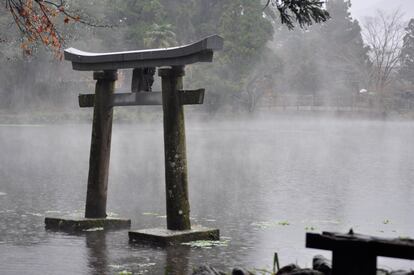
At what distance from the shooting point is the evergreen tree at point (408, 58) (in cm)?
8545

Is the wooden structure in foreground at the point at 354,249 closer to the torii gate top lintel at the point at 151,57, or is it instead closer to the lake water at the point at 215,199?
the lake water at the point at 215,199

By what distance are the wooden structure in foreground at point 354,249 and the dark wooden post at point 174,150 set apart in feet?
17.1

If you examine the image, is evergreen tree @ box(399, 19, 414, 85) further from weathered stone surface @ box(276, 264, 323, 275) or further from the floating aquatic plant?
weathered stone surface @ box(276, 264, 323, 275)

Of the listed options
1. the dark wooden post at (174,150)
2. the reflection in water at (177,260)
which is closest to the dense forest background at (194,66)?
the dark wooden post at (174,150)

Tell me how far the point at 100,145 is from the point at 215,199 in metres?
5.56

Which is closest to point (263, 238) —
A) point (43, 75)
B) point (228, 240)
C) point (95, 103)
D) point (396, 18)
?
point (228, 240)

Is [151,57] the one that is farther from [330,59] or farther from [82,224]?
[330,59]

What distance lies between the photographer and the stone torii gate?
10.2 metres

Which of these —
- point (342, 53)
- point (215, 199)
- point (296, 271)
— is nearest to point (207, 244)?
point (296, 271)

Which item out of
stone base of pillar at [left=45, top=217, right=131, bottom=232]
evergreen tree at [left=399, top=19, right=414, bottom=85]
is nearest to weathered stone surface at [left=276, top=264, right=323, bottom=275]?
stone base of pillar at [left=45, top=217, right=131, bottom=232]

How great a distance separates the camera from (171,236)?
1021cm

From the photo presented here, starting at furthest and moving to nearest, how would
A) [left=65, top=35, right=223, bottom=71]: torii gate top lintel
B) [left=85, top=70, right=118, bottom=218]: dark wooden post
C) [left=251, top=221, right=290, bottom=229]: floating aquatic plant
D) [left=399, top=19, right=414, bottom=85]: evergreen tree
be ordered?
[left=399, top=19, right=414, bottom=85]: evergreen tree
[left=251, top=221, right=290, bottom=229]: floating aquatic plant
[left=85, top=70, right=118, bottom=218]: dark wooden post
[left=65, top=35, right=223, bottom=71]: torii gate top lintel

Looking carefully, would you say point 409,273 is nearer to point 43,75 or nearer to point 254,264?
point 254,264

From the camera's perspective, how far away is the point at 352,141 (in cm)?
4091
